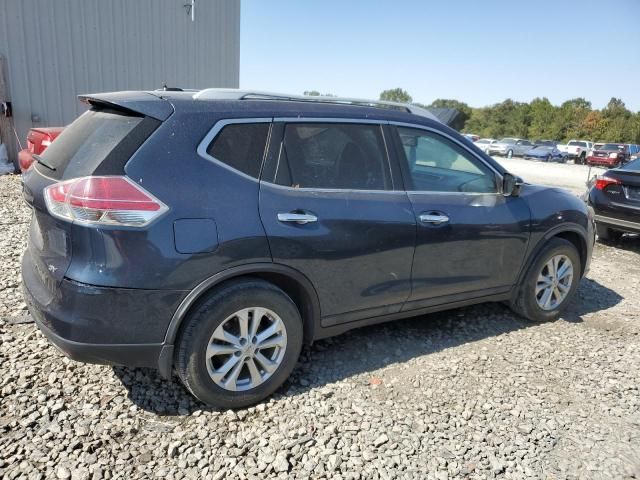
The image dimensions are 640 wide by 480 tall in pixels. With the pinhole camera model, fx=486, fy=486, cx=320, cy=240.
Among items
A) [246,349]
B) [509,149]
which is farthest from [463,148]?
[509,149]

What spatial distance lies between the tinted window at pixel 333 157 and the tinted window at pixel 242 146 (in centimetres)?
14

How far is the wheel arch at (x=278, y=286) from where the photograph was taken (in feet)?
8.37

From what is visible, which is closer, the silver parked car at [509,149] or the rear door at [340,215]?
the rear door at [340,215]

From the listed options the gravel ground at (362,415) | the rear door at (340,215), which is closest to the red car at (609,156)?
the gravel ground at (362,415)

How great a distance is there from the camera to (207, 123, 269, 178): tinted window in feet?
8.78

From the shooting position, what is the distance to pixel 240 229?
2.62 meters

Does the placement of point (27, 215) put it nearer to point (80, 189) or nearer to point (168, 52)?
point (80, 189)

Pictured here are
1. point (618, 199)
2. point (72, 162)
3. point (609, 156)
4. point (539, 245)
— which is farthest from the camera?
point (609, 156)

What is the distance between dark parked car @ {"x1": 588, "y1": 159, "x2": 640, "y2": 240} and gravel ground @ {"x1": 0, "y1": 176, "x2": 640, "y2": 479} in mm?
3536

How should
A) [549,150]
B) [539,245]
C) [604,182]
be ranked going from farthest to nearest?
[549,150]
[604,182]
[539,245]

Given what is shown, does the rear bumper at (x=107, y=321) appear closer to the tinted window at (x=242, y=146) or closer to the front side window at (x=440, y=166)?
the tinted window at (x=242, y=146)

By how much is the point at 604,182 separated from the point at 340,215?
19.7 feet

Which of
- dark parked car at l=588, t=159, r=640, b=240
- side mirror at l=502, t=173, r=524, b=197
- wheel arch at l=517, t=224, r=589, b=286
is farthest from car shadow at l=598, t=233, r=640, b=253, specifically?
side mirror at l=502, t=173, r=524, b=197

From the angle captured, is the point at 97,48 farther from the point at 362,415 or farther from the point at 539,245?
the point at 362,415
